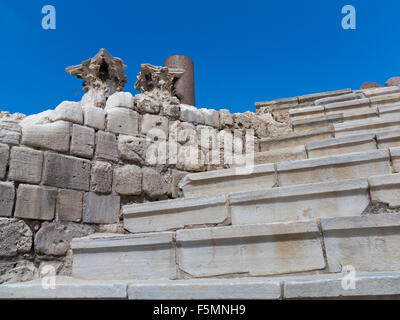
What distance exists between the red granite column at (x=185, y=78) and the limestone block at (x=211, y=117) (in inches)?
117

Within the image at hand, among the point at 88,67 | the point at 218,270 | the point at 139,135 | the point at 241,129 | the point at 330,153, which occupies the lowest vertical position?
the point at 218,270

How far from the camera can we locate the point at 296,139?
189 inches

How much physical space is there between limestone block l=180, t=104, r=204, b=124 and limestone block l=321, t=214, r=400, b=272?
275 centimetres

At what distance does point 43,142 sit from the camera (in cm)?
350

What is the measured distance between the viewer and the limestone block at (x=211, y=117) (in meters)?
4.97

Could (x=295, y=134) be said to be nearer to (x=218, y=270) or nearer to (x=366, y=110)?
(x=366, y=110)

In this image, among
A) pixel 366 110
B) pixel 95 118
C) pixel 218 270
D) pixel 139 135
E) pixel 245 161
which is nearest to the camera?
pixel 218 270

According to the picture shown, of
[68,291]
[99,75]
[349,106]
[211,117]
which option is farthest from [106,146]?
[349,106]

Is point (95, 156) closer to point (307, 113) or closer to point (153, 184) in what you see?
point (153, 184)

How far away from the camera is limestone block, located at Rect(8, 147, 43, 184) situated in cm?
327

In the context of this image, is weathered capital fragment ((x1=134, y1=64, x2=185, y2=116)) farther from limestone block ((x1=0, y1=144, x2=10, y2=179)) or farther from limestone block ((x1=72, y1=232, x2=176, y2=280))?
limestone block ((x1=72, y1=232, x2=176, y2=280))

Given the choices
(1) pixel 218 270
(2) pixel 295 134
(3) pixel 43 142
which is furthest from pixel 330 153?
(3) pixel 43 142

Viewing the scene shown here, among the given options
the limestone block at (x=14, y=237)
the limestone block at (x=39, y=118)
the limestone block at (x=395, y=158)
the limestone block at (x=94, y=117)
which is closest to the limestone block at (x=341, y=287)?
the limestone block at (x=395, y=158)
